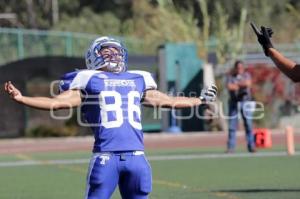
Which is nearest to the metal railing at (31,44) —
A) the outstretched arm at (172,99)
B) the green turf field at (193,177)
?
the green turf field at (193,177)

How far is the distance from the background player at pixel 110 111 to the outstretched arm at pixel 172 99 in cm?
18

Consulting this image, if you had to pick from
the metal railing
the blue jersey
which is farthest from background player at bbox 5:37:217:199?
the metal railing

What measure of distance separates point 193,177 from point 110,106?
279 inches

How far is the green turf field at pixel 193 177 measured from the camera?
11695 mm

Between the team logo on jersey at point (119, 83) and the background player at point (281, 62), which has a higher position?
the background player at point (281, 62)

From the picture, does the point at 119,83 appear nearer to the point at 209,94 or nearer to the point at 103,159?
the point at 103,159

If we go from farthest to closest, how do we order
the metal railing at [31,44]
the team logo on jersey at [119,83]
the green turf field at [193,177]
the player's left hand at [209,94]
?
the metal railing at [31,44] < the green turf field at [193,177] < the player's left hand at [209,94] < the team logo on jersey at [119,83]

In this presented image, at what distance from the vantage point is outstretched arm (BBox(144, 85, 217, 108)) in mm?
7320

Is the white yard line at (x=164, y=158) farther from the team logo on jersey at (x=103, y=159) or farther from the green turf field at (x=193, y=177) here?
the team logo on jersey at (x=103, y=159)

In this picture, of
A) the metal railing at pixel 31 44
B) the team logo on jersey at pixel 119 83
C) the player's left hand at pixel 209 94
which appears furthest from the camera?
the metal railing at pixel 31 44

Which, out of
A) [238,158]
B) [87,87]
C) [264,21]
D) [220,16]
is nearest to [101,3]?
[264,21]

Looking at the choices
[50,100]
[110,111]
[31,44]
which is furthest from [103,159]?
[31,44]

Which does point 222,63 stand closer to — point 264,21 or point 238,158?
point 238,158

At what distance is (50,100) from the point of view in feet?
22.6
